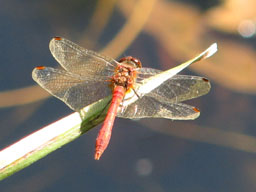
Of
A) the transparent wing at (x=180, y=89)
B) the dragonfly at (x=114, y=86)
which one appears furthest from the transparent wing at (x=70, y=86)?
the transparent wing at (x=180, y=89)

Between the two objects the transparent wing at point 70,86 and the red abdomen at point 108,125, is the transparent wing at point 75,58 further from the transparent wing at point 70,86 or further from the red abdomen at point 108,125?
the red abdomen at point 108,125

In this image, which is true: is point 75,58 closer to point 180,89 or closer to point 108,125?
point 108,125

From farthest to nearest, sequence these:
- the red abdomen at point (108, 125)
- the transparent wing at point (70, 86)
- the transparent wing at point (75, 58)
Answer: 1. the transparent wing at point (75, 58)
2. the transparent wing at point (70, 86)
3. the red abdomen at point (108, 125)

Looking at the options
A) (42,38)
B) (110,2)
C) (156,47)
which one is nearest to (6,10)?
(42,38)

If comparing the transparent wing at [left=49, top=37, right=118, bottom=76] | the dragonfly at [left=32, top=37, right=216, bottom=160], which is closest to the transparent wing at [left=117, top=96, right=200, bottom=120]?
the dragonfly at [left=32, top=37, right=216, bottom=160]

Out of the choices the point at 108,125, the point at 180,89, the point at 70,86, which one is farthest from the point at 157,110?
the point at 70,86

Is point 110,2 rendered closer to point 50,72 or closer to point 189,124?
point 189,124
